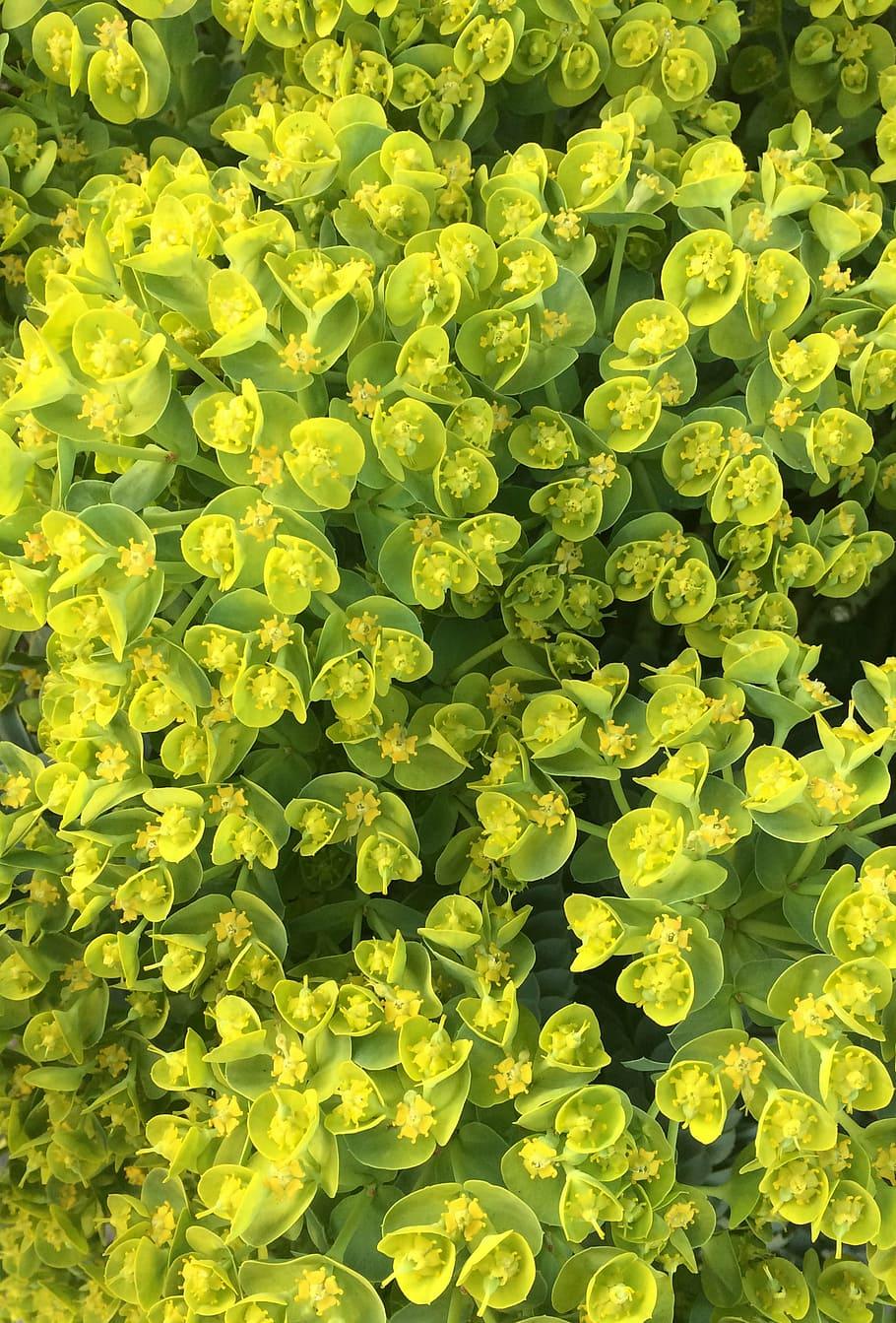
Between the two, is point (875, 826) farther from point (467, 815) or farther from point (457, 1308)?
point (457, 1308)

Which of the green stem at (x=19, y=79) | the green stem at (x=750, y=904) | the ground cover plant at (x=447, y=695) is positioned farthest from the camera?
the green stem at (x=19, y=79)

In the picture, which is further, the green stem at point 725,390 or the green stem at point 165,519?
the green stem at point 725,390

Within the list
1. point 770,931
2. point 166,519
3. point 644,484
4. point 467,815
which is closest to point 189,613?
point 166,519

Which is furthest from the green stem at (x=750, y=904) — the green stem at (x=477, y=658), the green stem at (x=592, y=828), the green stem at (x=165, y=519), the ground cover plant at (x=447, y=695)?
the green stem at (x=165, y=519)

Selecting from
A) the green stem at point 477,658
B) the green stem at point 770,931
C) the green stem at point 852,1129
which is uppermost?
the green stem at point 477,658

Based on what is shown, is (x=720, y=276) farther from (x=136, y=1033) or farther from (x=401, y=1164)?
(x=136, y=1033)

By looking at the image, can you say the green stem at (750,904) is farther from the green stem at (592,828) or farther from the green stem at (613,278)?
the green stem at (613,278)
